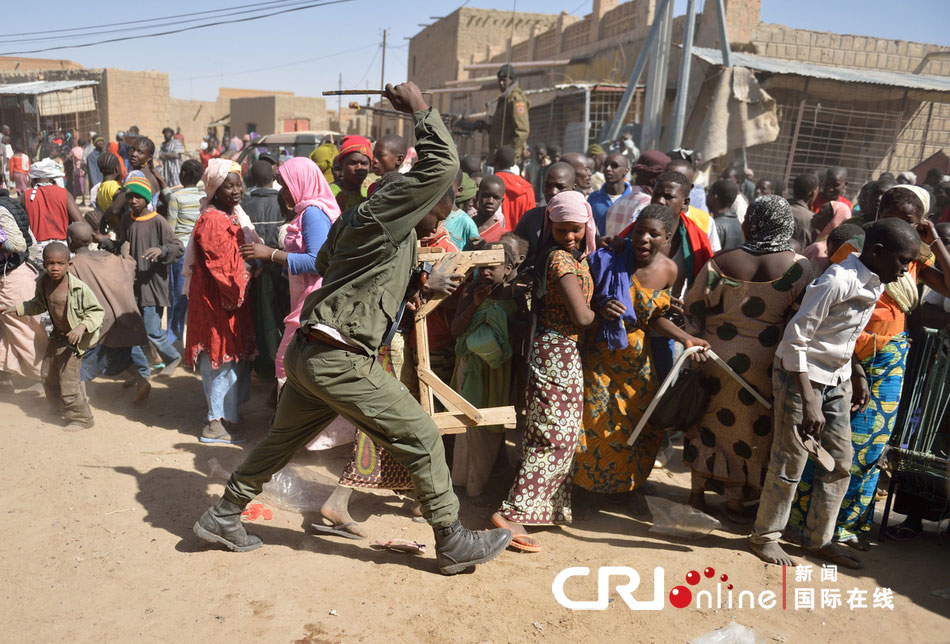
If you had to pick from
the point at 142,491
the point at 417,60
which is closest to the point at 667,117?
the point at 142,491

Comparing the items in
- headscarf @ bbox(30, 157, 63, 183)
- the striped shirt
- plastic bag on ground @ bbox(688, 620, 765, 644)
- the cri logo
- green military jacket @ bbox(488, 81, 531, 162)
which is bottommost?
the cri logo

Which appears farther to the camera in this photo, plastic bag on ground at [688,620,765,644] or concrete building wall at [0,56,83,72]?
concrete building wall at [0,56,83,72]

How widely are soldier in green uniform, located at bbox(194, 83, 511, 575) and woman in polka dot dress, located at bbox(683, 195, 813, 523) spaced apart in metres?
1.44

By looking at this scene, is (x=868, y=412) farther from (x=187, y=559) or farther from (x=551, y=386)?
(x=187, y=559)

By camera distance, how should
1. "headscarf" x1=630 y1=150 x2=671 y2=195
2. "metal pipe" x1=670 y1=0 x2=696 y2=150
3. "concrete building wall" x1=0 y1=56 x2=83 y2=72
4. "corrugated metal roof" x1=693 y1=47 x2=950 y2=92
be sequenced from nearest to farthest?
"headscarf" x1=630 y1=150 x2=671 y2=195 < "metal pipe" x1=670 y1=0 x2=696 y2=150 < "corrugated metal roof" x1=693 y1=47 x2=950 y2=92 < "concrete building wall" x1=0 y1=56 x2=83 y2=72

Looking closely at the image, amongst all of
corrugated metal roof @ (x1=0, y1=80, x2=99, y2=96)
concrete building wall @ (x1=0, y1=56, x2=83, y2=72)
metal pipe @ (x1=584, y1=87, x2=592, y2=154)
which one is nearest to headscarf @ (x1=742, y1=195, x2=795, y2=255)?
metal pipe @ (x1=584, y1=87, x2=592, y2=154)

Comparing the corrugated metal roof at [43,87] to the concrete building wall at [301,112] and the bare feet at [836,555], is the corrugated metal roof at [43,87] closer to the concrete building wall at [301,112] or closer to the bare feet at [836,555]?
the concrete building wall at [301,112]

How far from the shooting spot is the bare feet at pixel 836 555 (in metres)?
3.42

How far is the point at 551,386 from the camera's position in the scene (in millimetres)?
3561

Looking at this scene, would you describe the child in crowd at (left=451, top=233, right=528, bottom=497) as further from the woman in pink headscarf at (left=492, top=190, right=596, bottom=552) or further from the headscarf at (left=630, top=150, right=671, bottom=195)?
the headscarf at (left=630, top=150, right=671, bottom=195)

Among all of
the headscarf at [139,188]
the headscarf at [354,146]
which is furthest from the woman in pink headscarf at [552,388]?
the headscarf at [139,188]

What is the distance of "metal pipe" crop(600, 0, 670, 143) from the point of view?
10.3 metres

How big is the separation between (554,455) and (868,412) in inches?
62.1

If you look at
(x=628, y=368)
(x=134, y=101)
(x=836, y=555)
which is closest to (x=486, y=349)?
(x=628, y=368)
